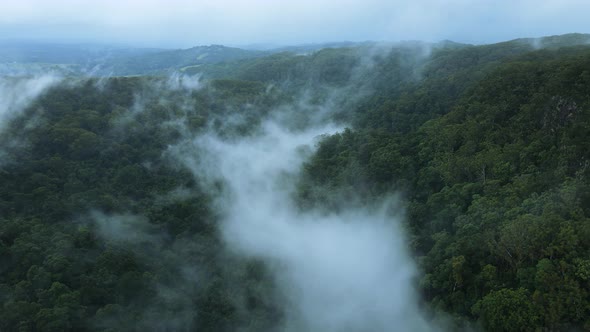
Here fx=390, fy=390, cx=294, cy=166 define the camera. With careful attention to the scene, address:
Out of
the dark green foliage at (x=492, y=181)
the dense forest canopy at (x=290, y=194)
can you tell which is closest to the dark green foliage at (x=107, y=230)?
the dense forest canopy at (x=290, y=194)

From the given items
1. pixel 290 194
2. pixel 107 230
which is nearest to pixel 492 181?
pixel 290 194

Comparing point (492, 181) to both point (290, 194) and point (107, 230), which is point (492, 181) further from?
point (107, 230)

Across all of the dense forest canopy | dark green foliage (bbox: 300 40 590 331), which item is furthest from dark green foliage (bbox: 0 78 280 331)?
dark green foliage (bbox: 300 40 590 331)

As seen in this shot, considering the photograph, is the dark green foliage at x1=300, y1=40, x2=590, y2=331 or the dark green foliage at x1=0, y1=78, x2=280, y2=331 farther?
the dark green foliage at x1=0, y1=78, x2=280, y2=331

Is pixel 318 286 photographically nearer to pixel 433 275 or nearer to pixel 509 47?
pixel 433 275

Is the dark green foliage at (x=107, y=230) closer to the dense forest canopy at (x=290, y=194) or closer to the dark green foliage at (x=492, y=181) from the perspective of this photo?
the dense forest canopy at (x=290, y=194)

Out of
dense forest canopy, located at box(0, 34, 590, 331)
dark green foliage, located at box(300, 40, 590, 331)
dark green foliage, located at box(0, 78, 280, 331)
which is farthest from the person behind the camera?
dark green foliage, located at box(0, 78, 280, 331)

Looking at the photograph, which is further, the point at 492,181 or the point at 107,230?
the point at 107,230

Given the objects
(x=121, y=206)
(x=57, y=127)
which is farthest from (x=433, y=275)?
Answer: (x=57, y=127)

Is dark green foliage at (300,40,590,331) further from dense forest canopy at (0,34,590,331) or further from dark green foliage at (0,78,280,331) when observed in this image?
dark green foliage at (0,78,280,331)
